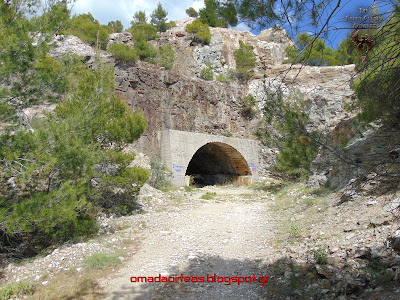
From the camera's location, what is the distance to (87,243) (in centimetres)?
457

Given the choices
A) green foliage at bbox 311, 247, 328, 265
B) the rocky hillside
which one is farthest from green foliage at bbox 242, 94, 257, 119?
green foliage at bbox 311, 247, 328, 265

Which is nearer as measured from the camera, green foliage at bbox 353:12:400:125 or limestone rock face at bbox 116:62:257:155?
green foliage at bbox 353:12:400:125

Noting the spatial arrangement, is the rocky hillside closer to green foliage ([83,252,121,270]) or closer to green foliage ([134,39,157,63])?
green foliage ([134,39,157,63])

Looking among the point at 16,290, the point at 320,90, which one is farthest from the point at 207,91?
the point at 16,290

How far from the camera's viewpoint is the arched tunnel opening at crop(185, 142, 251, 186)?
14.9 meters

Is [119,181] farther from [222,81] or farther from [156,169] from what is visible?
[222,81]

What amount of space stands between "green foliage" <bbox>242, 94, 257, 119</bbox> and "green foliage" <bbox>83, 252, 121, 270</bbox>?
14.1 metres

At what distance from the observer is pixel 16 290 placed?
3242 mm

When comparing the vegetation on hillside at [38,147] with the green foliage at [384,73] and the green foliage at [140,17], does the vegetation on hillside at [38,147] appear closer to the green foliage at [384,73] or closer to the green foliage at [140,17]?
the green foliage at [384,73]

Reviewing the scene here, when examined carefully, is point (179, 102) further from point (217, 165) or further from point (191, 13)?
point (191, 13)

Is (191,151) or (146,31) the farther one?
(146,31)

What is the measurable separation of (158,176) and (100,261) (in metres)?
6.51

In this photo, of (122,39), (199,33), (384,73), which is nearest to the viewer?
(384,73)

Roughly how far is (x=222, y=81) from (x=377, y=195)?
14.4 metres
